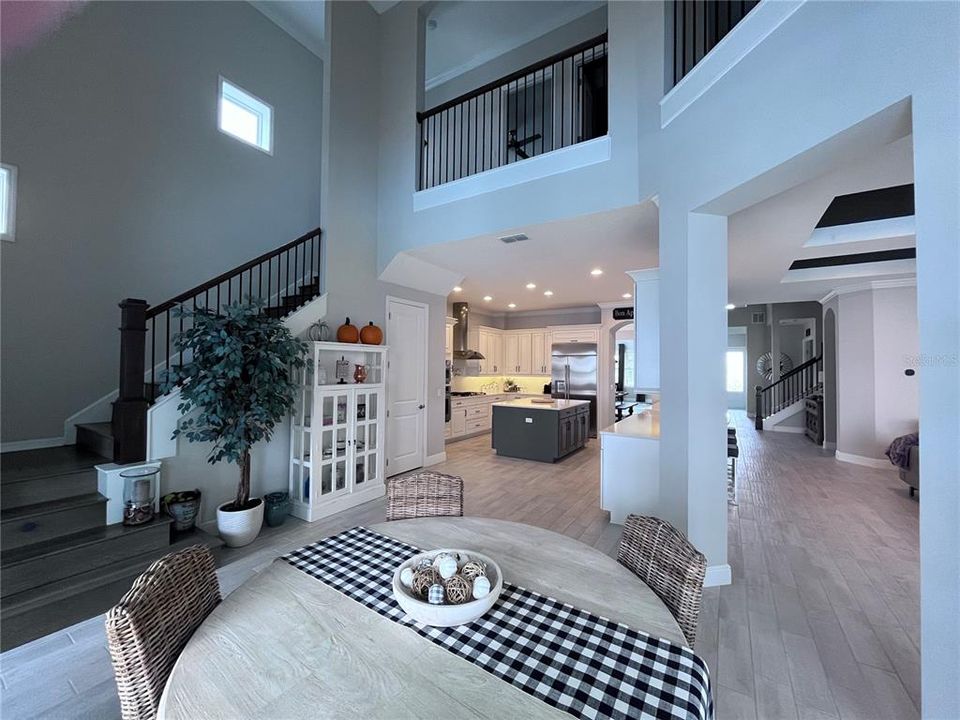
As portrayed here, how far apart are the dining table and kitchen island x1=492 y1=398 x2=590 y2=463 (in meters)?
4.36

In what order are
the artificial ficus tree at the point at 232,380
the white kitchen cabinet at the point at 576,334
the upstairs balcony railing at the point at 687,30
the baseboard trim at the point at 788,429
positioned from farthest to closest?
1. the baseboard trim at the point at 788,429
2. the white kitchen cabinet at the point at 576,334
3. the upstairs balcony railing at the point at 687,30
4. the artificial ficus tree at the point at 232,380

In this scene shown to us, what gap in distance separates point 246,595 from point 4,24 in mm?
5124

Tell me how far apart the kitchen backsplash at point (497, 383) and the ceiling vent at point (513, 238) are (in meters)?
4.94

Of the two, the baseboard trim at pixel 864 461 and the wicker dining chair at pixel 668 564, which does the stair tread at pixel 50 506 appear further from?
the baseboard trim at pixel 864 461

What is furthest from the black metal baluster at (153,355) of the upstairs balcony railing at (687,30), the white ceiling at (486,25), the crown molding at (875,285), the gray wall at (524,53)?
the crown molding at (875,285)

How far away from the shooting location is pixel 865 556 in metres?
2.90

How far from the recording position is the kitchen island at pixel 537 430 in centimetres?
574

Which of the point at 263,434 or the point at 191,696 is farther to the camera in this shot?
the point at 263,434

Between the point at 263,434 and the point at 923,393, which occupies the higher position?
the point at 923,393

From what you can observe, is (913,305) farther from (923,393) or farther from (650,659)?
(650,659)

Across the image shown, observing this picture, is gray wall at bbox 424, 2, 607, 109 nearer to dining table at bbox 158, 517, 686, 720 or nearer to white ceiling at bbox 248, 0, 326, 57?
white ceiling at bbox 248, 0, 326, 57

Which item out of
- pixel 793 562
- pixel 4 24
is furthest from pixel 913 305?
pixel 4 24

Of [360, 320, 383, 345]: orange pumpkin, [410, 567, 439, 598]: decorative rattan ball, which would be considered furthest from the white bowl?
[360, 320, 383, 345]: orange pumpkin

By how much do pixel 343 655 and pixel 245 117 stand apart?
6210mm
